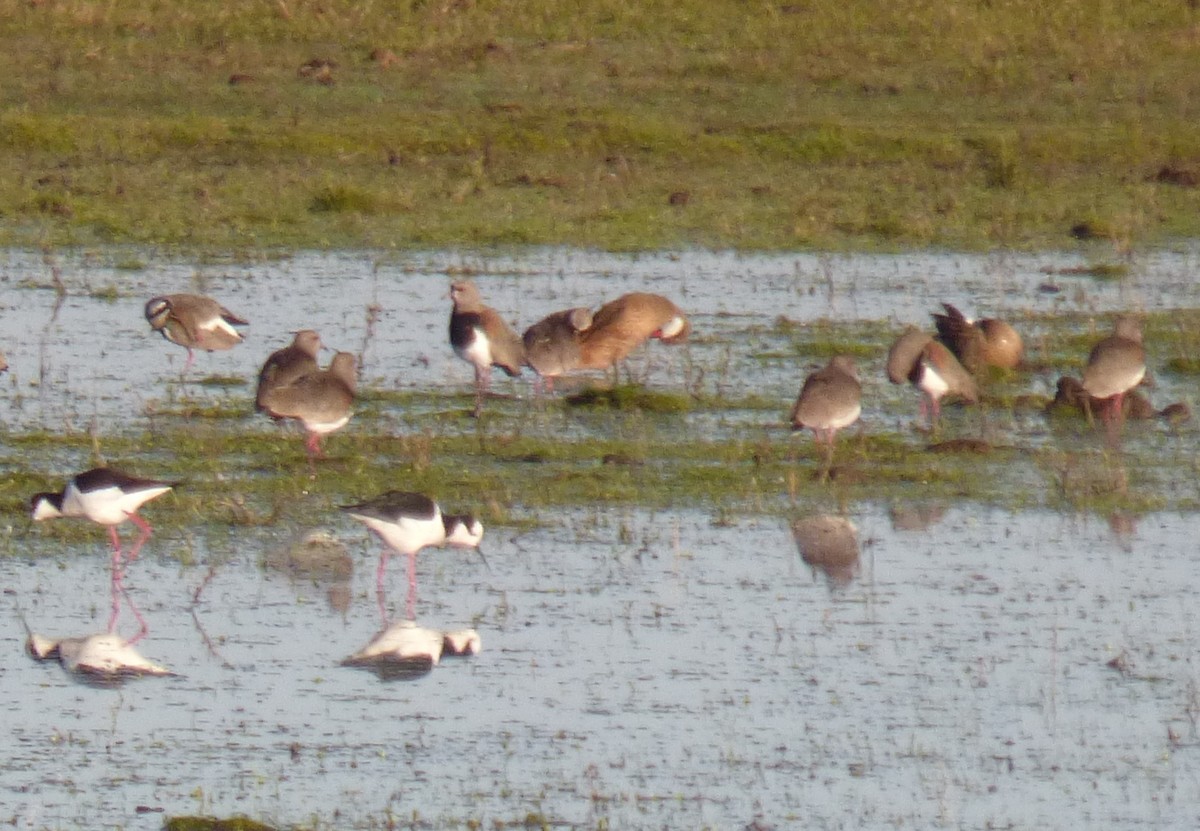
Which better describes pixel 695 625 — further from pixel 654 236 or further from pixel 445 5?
pixel 445 5

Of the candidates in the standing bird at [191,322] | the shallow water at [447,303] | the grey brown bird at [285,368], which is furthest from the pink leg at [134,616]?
the standing bird at [191,322]

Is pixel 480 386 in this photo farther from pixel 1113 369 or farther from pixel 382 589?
pixel 382 589

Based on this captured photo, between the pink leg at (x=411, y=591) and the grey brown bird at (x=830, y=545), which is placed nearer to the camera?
the pink leg at (x=411, y=591)

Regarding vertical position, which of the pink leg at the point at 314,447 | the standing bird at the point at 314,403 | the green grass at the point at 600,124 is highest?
the green grass at the point at 600,124

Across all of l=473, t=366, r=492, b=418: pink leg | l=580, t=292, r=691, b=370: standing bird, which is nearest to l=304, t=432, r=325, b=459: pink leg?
l=473, t=366, r=492, b=418: pink leg

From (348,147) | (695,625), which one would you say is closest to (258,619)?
(695,625)

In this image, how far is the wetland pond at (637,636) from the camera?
762 centimetres

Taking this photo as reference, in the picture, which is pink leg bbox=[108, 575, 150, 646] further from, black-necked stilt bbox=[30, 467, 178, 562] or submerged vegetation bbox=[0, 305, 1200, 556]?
submerged vegetation bbox=[0, 305, 1200, 556]

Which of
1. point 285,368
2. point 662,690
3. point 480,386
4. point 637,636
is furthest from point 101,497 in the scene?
point 480,386

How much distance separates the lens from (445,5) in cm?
2567

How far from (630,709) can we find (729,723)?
13.5 inches

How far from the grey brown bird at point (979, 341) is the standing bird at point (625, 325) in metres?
1.54

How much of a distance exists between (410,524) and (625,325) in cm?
466

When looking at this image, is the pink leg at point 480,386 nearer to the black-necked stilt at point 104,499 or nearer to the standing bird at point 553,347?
the standing bird at point 553,347
